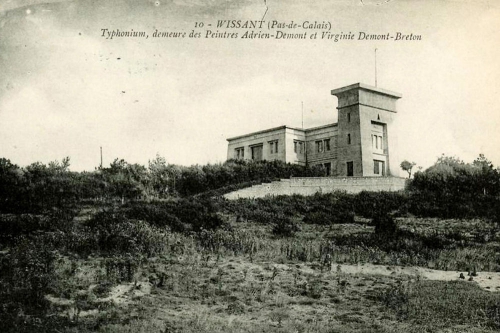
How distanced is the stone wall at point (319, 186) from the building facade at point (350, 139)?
→ 352 centimetres

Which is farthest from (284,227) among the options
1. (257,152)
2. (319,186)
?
(257,152)

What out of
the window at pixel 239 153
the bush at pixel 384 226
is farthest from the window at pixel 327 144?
the bush at pixel 384 226

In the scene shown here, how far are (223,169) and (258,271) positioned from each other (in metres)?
20.0

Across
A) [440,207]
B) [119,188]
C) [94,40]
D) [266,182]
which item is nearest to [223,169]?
[266,182]

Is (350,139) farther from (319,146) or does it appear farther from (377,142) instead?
(319,146)

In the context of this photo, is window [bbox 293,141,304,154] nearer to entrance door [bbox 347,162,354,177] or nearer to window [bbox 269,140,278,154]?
window [bbox 269,140,278,154]

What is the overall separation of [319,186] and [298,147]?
10075 millimetres

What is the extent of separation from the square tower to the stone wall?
11.5ft

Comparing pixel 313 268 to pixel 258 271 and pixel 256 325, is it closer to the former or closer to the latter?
pixel 258 271

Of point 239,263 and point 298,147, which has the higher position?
point 298,147

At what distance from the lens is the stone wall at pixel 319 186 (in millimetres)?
29734

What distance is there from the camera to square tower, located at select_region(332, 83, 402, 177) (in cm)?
3541

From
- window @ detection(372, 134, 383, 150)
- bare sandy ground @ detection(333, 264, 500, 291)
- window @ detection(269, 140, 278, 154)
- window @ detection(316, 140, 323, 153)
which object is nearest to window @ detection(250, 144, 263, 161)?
window @ detection(269, 140, 278, 154)

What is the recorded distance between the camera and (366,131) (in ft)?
118
